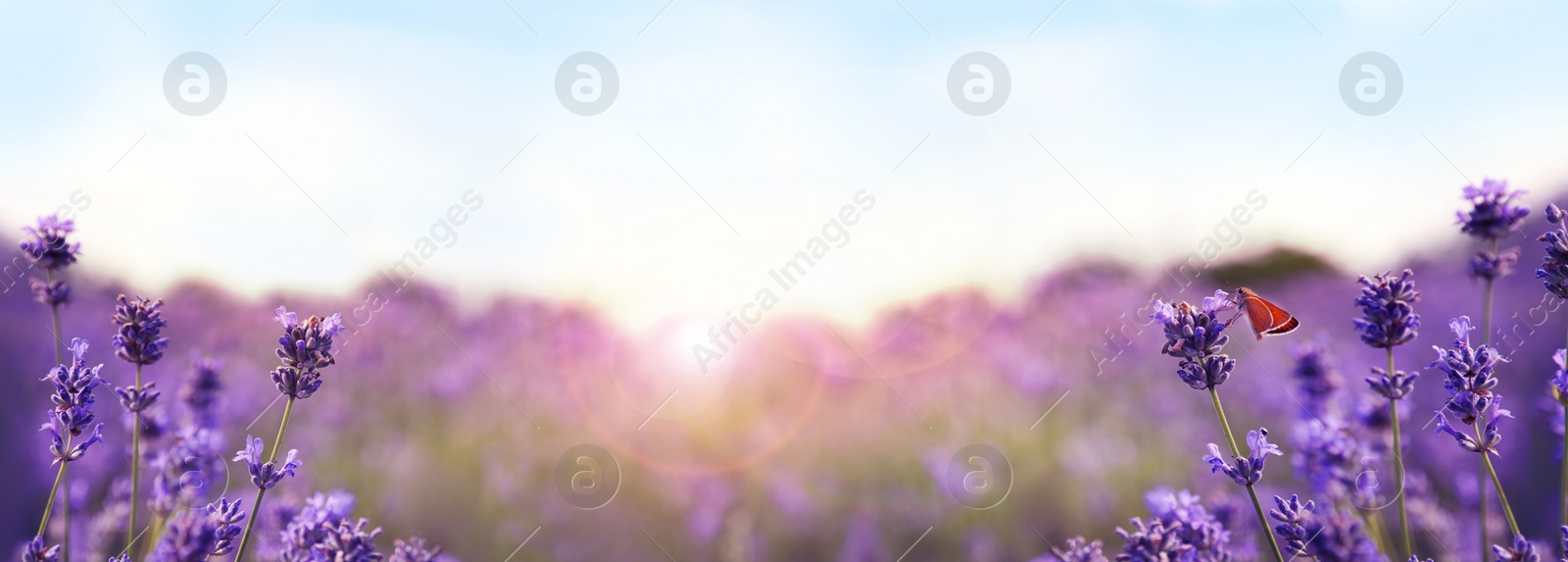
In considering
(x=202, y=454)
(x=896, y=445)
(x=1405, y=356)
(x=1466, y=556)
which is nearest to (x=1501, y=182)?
(x=1466, y=556)

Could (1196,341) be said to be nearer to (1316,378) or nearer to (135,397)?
(1316,378)

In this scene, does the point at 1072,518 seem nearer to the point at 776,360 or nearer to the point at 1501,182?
the point at 1501,182

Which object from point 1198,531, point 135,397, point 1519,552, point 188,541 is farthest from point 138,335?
point 1519,552

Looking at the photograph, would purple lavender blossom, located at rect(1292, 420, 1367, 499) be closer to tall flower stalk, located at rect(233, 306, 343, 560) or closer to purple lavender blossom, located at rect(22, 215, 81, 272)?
tall flower stalk, located at rect(233, 306, 343, 560)
